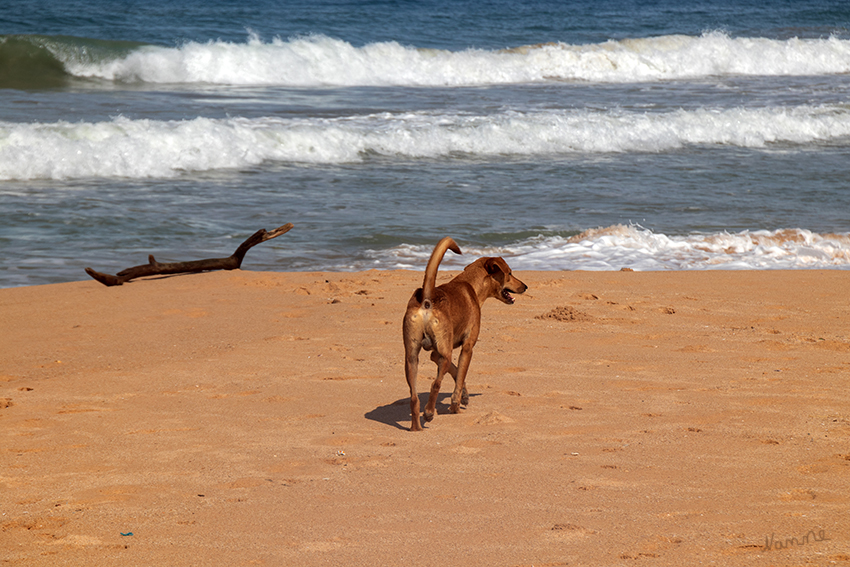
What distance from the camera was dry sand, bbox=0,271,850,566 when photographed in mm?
3359

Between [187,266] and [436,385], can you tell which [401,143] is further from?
[436,385]

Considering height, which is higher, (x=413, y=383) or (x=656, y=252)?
(x=413, y=383)

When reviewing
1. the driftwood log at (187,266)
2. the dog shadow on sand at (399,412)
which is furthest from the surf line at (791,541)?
the driftwood log at (187,266)

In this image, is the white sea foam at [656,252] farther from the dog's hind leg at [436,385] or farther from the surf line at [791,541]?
the surf line at [791,541]

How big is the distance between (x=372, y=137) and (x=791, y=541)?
46.7ft

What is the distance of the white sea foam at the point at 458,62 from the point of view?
2525cm

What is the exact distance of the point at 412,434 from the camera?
4691 mm

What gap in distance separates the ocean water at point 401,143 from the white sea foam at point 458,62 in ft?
0.28

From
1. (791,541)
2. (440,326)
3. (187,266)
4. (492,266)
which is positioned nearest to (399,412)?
(440,326)

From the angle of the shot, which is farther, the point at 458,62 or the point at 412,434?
the point at 458,62

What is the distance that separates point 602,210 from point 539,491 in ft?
29.5

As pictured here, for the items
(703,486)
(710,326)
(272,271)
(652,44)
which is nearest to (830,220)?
(710,326)

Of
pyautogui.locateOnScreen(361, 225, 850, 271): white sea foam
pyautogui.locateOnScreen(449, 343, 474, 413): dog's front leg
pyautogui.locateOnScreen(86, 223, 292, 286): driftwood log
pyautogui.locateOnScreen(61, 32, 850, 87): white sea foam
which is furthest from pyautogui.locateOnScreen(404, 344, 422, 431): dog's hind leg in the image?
pyautogui.locateOnScreen(61, 32, 850, 87): white sea foam

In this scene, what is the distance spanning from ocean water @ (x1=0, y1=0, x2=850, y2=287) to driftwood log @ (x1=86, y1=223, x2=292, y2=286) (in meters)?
0.81
